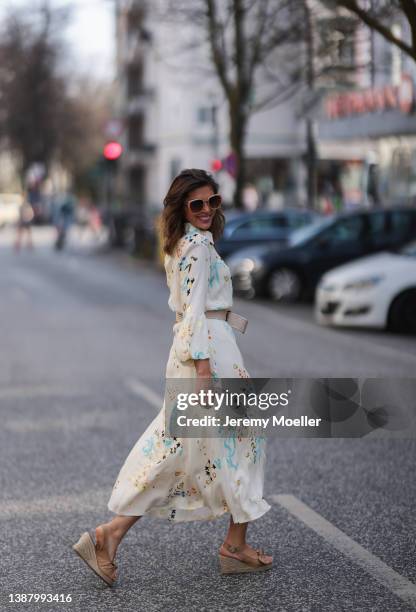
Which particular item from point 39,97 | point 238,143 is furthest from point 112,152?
point 39,97

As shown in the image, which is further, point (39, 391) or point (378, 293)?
point (378, 293)

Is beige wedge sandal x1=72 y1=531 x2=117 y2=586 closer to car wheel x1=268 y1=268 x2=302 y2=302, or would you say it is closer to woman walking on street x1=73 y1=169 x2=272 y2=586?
woman walking on street x1=73 y1=169 x2=272 y2=586

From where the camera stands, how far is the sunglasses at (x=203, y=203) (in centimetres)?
483

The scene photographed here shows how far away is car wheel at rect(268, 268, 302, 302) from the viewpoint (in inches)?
786

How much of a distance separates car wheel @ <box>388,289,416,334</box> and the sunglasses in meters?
10.2

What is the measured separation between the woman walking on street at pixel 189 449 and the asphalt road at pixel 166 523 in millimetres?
294

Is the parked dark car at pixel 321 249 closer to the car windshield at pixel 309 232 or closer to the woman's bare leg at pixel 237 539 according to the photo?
the car windshield at pixel 309 232

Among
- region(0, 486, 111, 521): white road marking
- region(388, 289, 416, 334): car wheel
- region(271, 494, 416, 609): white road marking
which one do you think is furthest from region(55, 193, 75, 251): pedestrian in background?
region(271, 494, 416, 609): white road marking

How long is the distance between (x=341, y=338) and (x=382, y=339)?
52 centimetres

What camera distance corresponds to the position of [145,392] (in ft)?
33.7

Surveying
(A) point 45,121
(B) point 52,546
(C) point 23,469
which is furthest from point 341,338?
(A) point 45,121

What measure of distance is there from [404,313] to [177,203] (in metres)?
10.4

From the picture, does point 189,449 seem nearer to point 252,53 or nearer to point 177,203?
point 177,203

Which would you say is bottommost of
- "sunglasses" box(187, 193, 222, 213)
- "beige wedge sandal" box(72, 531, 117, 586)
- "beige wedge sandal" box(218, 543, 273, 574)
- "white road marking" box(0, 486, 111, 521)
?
"white road marking" box(0, 486, 111, 521)
